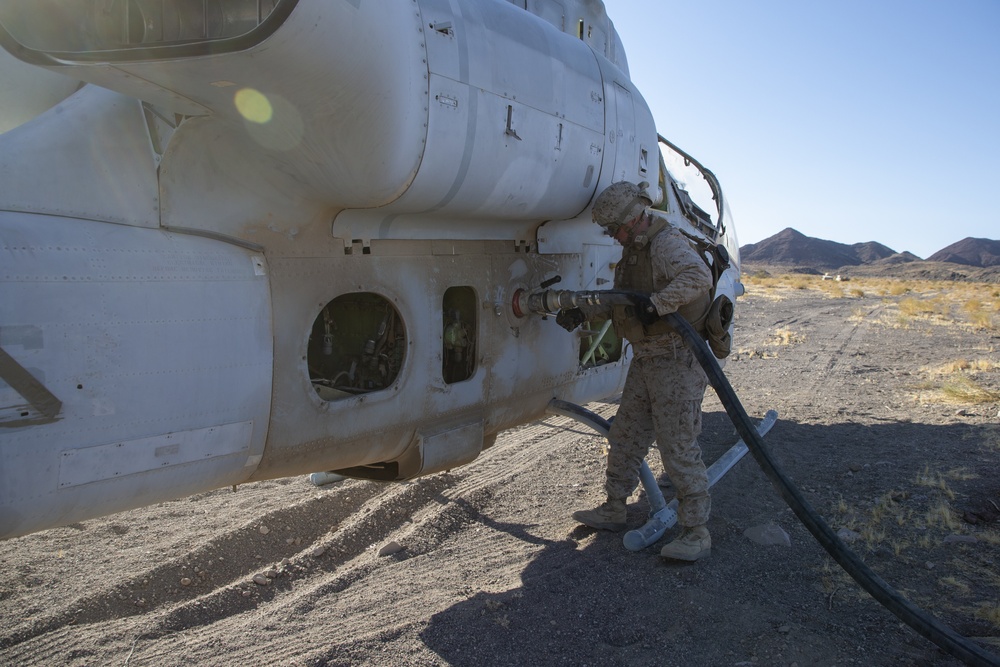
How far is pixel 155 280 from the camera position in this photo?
298 cm

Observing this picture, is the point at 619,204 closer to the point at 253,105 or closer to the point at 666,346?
the point at 666,346

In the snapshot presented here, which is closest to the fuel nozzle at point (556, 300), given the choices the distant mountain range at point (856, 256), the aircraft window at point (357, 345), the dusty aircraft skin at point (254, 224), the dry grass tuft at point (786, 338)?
the dusty aircraft skin at point (254, 224)

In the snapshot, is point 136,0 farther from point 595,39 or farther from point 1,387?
point 595,39

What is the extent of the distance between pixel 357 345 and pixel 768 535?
3188 mm

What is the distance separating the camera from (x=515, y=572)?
467 centimetres

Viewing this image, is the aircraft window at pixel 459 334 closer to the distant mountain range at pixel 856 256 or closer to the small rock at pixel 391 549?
the small rock at pixel 391 549

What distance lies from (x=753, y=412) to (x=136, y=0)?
798 cm

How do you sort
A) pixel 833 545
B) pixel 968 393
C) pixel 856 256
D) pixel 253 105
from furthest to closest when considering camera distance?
pixel 856 256, pixel 968 393, pixel 833 545, pixel 253 105

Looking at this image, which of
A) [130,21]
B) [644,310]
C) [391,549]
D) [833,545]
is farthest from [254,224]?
[833,545]

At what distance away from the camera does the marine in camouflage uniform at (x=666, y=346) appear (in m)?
4.33

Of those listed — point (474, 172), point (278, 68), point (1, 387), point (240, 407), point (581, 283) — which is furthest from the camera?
point (581, 283)

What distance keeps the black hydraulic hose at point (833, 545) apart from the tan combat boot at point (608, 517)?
1.47 m

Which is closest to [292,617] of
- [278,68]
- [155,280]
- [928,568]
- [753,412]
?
[155,280]

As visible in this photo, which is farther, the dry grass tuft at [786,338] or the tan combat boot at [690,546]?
the dry grass tuft at [786,338]
